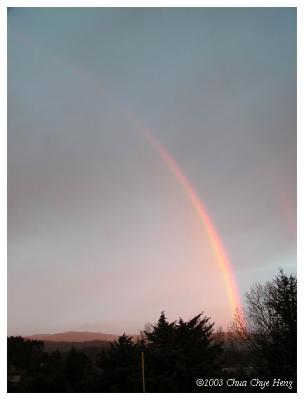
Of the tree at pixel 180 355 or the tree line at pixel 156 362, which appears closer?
the tree line at pixel 156 362

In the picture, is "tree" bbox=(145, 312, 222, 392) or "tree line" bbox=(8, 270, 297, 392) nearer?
"tree line" bbox=(8, 270, 297, 392)

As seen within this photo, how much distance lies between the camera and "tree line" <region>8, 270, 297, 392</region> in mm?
9227

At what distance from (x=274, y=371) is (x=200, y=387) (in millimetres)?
2741

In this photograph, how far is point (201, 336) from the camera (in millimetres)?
12625

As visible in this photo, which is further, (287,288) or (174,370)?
(287,288)

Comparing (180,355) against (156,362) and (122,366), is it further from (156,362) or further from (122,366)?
(122,366)

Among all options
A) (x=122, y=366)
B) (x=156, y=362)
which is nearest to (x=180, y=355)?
(x=156, y=362)

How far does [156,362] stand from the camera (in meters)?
11.4

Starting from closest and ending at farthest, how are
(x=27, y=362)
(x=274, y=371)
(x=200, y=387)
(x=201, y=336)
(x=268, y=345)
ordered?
(x=27, y=362), (x=200, y=387), (x=274, y=371), (x=201, y=336), (x=268, y=345)

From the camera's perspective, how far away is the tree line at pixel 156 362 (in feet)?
30.3
